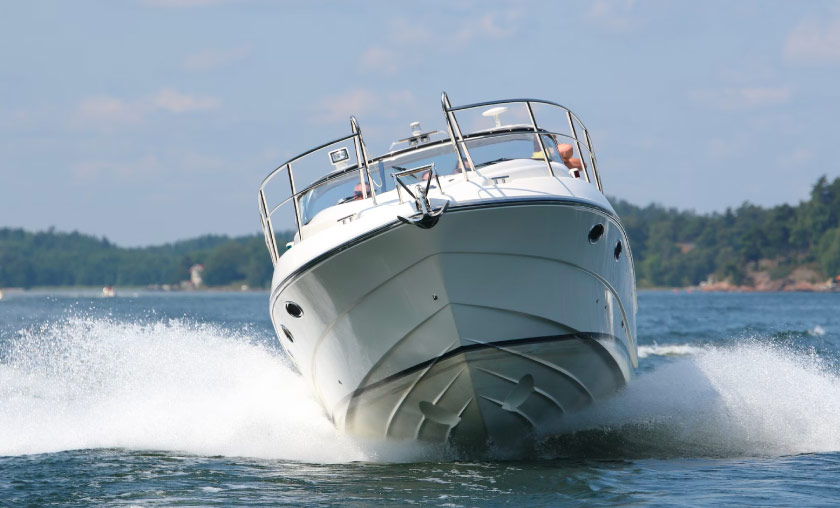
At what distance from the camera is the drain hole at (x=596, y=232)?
8781 millimetres

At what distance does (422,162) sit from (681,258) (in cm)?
13529

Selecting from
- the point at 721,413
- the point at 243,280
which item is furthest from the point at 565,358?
the point at 243,280

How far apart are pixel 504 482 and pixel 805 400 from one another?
4.41m

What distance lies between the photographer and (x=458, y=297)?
27.0 ft

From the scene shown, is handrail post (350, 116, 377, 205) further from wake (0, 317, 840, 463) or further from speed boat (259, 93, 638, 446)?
wake (0, 317, 840, 463)

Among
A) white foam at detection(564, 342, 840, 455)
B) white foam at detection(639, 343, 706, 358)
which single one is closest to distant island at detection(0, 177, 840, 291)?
white foam at detection(639, 343, 706, 358)

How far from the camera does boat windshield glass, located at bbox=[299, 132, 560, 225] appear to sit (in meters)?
9.99

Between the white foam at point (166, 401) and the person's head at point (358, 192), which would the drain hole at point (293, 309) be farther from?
the white foam at point (166, 401)

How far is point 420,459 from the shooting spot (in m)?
9.35

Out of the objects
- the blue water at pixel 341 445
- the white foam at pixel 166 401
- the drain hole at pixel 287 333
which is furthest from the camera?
the white foam at pixel 166 401

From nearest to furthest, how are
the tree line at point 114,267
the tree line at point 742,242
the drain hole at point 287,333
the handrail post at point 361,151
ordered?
the handrail post at point 361,151 → the drain hole at point 287,333 → the tree line at point 742,242 → the tree line at point 114,267

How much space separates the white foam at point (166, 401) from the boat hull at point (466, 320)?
0.87 meters

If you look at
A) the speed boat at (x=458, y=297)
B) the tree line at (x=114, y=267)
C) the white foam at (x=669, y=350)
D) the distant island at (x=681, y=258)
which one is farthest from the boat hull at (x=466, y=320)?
the tree line at (x=114, y=267)

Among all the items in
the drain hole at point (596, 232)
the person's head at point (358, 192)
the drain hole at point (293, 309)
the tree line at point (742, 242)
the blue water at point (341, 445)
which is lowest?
the blue water at point (341, 445)
